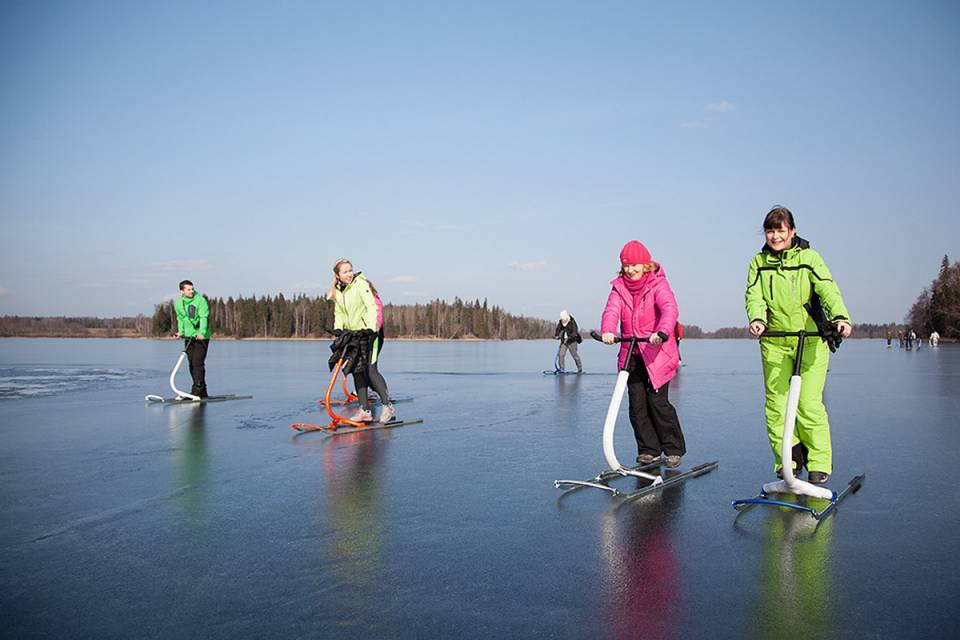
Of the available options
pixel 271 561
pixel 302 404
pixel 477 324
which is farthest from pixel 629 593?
pixel 477 324

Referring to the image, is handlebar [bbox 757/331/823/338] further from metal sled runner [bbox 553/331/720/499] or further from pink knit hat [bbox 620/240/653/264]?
pink knit hat [bbox 620/240/653/264]

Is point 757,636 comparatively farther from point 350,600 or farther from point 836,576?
point 350,600

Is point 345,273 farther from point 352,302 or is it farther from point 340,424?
point 340,424

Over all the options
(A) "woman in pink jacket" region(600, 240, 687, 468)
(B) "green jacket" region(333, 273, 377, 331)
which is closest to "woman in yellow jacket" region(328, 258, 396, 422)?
(B) "green jacket" region(333, 273, 377, 331)

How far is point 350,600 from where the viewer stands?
3715mm

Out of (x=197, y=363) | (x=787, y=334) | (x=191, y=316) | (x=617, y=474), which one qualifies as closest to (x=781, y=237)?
(x=787, y=334)

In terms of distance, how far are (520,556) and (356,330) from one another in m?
6.48

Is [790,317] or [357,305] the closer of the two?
[790,317]

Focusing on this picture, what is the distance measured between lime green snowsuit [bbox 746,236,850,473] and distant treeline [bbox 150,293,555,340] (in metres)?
123

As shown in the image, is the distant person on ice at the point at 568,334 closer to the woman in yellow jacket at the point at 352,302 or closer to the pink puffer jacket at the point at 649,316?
the woman in yellow jacket at the point at 352,302

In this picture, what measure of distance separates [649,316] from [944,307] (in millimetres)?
97449

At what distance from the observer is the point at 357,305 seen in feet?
34.3

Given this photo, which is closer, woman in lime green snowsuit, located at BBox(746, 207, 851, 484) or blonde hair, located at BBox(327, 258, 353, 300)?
woman in lime green snowsuit, located at BBox(746, 207, 851, 484)

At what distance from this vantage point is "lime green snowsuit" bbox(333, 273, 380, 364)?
10.4 metres
